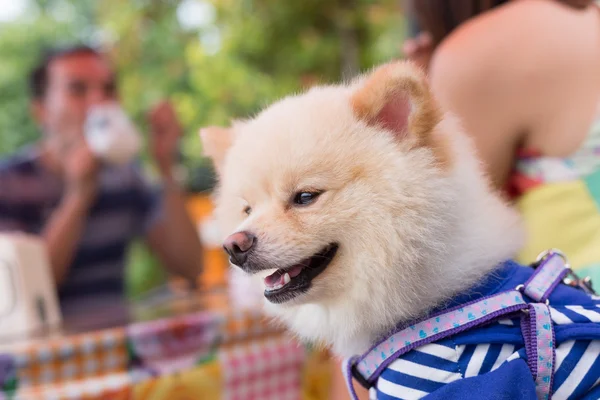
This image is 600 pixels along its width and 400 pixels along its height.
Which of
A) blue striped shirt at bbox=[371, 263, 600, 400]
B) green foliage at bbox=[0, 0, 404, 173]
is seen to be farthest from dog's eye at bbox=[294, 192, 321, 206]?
green foliage at bbox=[0, 0, 404, 173]

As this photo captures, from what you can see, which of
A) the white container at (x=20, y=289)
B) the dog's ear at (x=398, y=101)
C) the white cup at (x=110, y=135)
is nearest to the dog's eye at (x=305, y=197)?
the dog's ear at (x=398, y=101)

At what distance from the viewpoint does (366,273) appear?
0.65 meters

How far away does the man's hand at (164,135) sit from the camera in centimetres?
213

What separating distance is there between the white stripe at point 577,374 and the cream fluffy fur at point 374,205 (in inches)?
5.7

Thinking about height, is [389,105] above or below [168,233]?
below

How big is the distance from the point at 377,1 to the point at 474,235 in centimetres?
297

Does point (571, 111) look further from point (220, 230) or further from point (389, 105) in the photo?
point (220, 230)

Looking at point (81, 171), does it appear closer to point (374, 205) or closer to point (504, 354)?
A: point (374, 205)

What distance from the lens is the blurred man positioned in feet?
5.93

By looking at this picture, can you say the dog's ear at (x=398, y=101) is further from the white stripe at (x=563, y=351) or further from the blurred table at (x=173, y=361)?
the blurred table at (x=173, y=361)

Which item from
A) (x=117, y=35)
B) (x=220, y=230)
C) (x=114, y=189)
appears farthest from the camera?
(x=117, y=35)

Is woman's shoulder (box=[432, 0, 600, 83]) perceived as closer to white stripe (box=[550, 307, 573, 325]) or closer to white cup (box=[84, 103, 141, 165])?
white stripe (box=[550, 307, 573, 325])

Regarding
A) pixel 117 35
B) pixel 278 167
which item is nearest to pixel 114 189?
pixel 117 35

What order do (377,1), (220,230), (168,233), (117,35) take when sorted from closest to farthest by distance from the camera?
1. (220,230)
2. (168,233)
3. (117,35)
4. (377,1)
